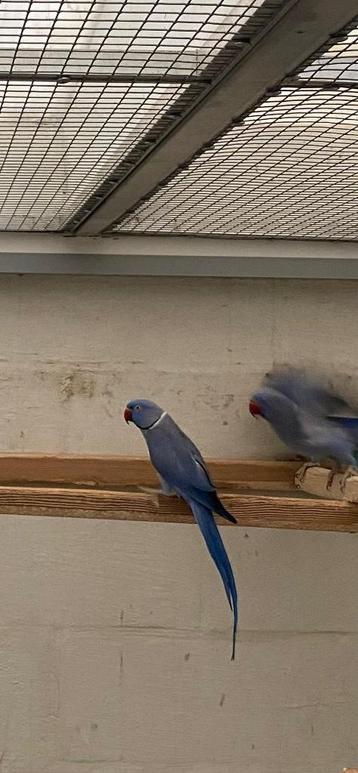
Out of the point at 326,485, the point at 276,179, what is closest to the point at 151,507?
the point at 326,485

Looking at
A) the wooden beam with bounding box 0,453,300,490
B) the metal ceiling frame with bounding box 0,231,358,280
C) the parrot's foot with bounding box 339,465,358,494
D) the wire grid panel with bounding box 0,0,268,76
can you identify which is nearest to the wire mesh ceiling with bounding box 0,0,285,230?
the wire grid panel with bounding box 0,0,268,76

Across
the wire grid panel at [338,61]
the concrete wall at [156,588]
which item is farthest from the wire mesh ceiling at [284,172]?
the concrete wall at [156,588]

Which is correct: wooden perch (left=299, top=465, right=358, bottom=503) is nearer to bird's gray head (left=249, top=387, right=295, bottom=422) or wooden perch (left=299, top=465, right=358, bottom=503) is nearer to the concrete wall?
bird's gray head (left=249, top=387, right=295, bottom=422)

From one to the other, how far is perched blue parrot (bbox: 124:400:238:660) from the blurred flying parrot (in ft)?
0.66

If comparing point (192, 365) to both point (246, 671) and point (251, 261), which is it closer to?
point (251, 261)

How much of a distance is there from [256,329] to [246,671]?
2.00 ft

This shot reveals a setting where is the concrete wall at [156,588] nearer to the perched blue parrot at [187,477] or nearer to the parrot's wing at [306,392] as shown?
the parrot's wing at [306,392]

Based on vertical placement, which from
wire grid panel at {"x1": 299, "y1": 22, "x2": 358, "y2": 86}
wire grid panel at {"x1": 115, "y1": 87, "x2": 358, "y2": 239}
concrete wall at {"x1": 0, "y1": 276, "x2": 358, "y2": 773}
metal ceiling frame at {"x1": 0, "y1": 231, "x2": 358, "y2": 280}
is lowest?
concrete wall at {"x1": 0, "y1": 276, "x2": 358, "y2": 773}

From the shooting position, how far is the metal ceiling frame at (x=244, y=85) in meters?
0.73

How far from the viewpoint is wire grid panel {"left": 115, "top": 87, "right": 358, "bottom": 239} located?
1.05 meters

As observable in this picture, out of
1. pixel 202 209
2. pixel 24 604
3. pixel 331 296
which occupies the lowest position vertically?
pixel 24 604

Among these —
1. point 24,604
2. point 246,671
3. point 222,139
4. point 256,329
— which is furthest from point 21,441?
point 222,139

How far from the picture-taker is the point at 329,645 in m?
1.74

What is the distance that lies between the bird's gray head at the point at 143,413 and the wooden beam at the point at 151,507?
0.47ft
